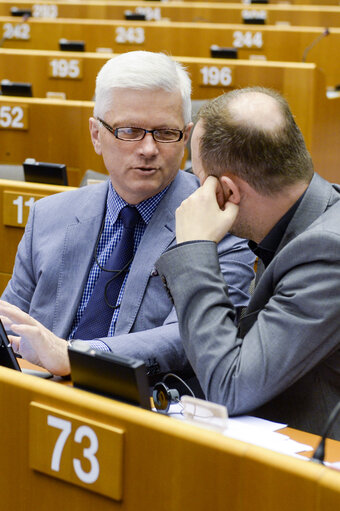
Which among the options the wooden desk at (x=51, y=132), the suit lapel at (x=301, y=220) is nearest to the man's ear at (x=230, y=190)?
the suit lapel at (x=301, y=220)

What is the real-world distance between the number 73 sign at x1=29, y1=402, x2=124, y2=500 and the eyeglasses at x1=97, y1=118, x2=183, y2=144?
102 centimetres

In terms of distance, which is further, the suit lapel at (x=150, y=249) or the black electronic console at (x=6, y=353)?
the suit lapel at (x=150, y=249)

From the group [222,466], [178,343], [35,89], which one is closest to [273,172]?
A: [178,343]

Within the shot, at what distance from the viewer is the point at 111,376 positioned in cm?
105

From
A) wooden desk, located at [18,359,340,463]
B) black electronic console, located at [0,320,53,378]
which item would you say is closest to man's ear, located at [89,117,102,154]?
black electronic console, located at [0,320,53,378]

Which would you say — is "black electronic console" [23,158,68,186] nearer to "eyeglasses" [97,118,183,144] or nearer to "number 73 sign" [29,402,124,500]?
"eyeglasses" [97,118,183,144]

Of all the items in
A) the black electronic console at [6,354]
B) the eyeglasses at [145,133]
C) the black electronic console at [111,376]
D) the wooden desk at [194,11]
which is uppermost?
the wooden desk at [194,11]

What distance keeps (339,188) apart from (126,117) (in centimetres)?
59

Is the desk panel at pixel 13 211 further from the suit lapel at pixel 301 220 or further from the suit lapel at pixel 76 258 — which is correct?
the suit lapel at pixel 301 220

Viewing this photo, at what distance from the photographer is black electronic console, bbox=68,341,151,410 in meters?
1.03

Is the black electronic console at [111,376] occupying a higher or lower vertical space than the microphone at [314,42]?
lower

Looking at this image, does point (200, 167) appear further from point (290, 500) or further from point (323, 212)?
point (290, 500)

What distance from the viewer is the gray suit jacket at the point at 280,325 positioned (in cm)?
131

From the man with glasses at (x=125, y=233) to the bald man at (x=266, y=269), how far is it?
1.16 feet
